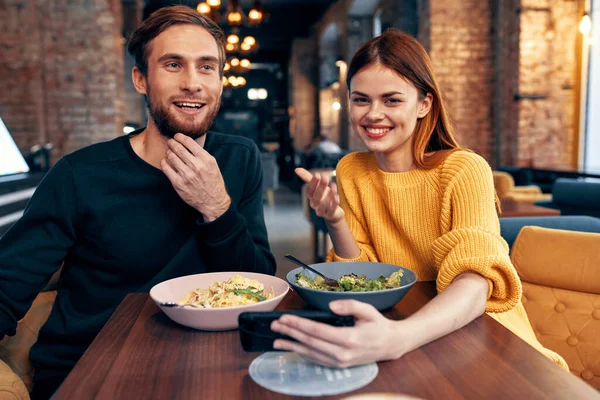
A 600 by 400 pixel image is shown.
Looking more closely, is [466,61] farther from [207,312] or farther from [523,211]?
[207,312]

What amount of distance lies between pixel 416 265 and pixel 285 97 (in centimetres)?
1749

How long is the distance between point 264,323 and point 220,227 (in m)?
0.55

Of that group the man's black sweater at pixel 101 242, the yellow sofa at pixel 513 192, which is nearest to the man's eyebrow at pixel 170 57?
the man's black sweater at pixel 101 242

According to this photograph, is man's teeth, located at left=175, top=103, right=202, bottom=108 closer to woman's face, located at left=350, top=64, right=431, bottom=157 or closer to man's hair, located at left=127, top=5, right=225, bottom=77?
man's hair, located at left=127, top=5, right=225, bottom=77

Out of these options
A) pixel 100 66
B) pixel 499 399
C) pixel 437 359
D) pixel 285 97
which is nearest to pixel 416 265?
pixel 437 359

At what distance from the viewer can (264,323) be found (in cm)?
79

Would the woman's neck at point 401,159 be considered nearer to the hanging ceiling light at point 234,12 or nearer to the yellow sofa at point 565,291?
the yellow sofa at point 565,291

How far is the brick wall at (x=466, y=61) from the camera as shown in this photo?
639cm

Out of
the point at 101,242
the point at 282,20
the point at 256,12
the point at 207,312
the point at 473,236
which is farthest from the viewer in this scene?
the point at 282,20

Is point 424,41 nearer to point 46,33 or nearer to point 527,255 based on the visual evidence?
point 46,33

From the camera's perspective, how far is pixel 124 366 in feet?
2.71

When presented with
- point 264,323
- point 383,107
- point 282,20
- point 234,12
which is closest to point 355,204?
point 383,107

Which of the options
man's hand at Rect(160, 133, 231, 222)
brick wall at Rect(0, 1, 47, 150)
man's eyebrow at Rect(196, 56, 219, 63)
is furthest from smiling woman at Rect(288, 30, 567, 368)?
brick wall at Rect(0, 1, 47, 150)

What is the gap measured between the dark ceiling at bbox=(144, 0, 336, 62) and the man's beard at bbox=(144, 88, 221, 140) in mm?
10818
